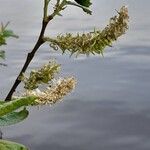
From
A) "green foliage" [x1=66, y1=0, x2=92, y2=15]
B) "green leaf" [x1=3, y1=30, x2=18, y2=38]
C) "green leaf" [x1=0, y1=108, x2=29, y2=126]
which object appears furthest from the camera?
"green leaf" [x1=3, y1=30, x2=18, y2=38]

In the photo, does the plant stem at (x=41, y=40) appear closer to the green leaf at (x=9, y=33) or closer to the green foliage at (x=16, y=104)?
the green leaf at (x=9, y=33)

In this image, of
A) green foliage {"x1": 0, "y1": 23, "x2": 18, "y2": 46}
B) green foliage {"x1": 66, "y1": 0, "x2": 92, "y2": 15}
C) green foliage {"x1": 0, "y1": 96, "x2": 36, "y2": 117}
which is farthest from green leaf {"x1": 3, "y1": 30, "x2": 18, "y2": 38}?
green foliage {"x1": 0, "y1": 96, "x2": 36, "y2": 117}

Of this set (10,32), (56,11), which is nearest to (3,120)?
(56,11)

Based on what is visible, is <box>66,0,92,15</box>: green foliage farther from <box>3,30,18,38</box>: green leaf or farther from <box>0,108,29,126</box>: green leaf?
<box>0,108,29,126</box>: green leaf

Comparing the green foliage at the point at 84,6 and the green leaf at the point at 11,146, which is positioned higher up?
the green foliage at the point at 84,6

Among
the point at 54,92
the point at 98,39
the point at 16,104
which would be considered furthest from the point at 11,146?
the point at 98,39

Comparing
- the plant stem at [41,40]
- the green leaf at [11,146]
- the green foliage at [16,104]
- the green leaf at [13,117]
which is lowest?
the green leaf at [11,146]

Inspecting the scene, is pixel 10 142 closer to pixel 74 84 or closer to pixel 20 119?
pixel 20 119

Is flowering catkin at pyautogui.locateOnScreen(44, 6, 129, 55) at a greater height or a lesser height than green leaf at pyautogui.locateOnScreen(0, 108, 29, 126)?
greater

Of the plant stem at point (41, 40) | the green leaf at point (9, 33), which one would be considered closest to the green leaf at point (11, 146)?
the plant stem at point (41, 40)
